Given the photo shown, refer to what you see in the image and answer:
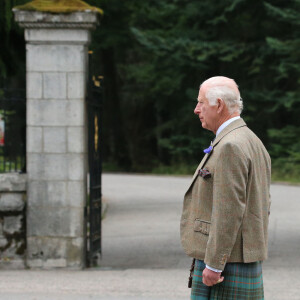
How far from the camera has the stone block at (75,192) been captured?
9.59 m

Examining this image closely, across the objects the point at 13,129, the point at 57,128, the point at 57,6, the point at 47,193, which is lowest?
the point at 47,193

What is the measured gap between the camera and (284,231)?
13.1 m

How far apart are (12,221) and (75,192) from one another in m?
0.85

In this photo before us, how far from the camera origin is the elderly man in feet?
13.8

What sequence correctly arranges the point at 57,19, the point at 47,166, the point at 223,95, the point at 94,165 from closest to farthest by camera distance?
the point at 223,95, the point at 57,19, the point at 47,166, the point at 94,165

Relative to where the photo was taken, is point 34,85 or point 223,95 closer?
point 223,95

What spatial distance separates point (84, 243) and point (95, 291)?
5.62ft

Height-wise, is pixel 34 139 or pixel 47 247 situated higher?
pixel 34 139

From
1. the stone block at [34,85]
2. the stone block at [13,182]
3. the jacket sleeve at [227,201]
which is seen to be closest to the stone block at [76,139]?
the stone block at [34,85]

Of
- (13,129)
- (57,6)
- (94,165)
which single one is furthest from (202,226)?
(13,129)

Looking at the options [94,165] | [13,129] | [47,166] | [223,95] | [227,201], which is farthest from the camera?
[13,129]

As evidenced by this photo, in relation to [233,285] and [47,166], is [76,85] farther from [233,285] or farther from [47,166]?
[233,285]

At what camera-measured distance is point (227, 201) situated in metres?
4.18

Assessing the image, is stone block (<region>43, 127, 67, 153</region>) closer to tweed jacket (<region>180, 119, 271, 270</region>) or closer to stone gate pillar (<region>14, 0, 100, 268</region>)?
stone gate pillar (<region>14, 0, 100, 268</region>)
